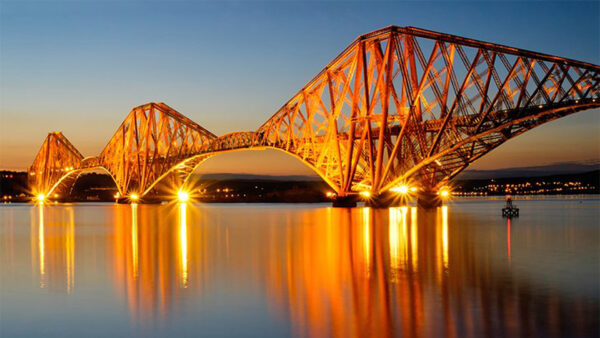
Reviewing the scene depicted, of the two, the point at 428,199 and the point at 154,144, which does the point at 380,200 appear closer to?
the point at 428,199

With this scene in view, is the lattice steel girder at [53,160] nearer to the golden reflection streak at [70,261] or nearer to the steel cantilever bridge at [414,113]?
the steel cantilever bridge at [414,113]

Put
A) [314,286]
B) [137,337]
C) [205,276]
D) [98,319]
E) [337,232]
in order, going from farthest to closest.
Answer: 1. [337,232]
2. [205,276]
3. [314,286]
4. [98,319]
5. [137,337]

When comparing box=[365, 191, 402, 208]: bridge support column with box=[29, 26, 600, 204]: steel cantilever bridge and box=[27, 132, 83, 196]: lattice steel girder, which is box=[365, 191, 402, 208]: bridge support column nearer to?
box=[29, 26, 600, 204]: steel cantilever bridge

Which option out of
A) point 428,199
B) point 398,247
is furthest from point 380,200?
point 398,247

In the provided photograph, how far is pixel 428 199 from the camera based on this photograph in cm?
6388

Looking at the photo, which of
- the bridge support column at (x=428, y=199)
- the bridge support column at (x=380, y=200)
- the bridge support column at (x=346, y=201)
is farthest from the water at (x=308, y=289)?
the bridge support column at (x=428, y=199)

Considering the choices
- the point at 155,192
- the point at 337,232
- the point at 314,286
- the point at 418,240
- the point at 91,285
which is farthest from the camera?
the point at 155,192

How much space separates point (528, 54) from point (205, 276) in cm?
3385

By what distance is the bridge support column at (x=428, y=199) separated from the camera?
62853 mm

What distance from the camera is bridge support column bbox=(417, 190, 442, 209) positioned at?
206ft

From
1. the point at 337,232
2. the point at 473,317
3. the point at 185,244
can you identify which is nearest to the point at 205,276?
the point at 473,317

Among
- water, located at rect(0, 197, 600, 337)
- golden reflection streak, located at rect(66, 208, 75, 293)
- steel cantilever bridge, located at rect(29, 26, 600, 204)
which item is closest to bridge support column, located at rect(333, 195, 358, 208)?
steel cantilever bridge, located at rect(29, 26, 600, 204)

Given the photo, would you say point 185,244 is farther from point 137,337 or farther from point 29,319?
point 137,337

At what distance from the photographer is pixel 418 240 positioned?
26312mm
